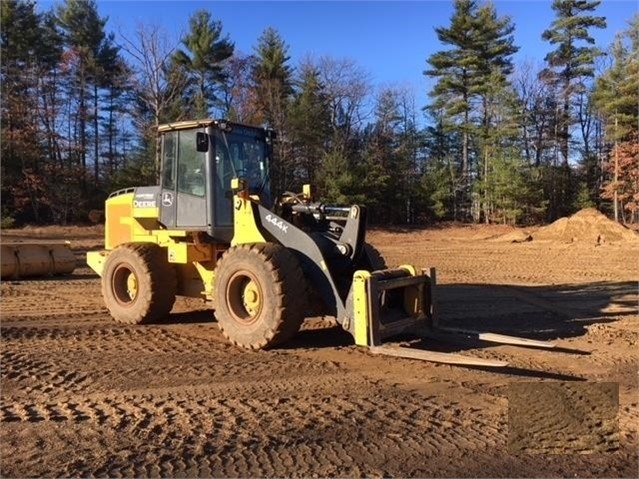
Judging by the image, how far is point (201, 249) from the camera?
821 cm

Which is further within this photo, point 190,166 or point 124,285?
point 124,285

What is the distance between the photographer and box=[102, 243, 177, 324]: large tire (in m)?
8.30

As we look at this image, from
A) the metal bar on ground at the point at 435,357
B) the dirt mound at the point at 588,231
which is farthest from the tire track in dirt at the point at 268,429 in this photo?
the dirt mound at the point at 588,231

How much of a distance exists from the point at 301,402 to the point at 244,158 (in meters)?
4.15

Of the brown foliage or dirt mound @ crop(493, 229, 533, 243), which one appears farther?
the brown foliage

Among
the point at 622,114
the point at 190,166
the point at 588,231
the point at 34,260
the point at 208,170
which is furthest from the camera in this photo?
the point at 622,114

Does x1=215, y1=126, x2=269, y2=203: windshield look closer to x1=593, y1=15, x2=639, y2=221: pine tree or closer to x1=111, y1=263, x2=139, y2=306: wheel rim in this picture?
x1=111, y1=263, x2=139, y2=306: wheel rim

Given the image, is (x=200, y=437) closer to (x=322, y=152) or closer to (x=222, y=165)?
(x=222, y=165)

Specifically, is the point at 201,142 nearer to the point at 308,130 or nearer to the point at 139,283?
the point at 139,283

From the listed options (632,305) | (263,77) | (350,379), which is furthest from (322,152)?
(350,379)

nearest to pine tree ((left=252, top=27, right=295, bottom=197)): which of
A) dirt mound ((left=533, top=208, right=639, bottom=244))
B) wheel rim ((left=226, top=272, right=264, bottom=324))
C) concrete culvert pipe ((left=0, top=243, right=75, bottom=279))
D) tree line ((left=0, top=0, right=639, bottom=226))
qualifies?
tree line ((left=0, top=0, right=639, bottom=226))

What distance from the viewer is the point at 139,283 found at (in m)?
8.40

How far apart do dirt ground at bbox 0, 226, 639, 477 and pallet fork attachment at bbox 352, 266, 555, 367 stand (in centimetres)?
15

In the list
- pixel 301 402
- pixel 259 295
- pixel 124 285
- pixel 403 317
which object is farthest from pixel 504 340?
pixel 124 285
